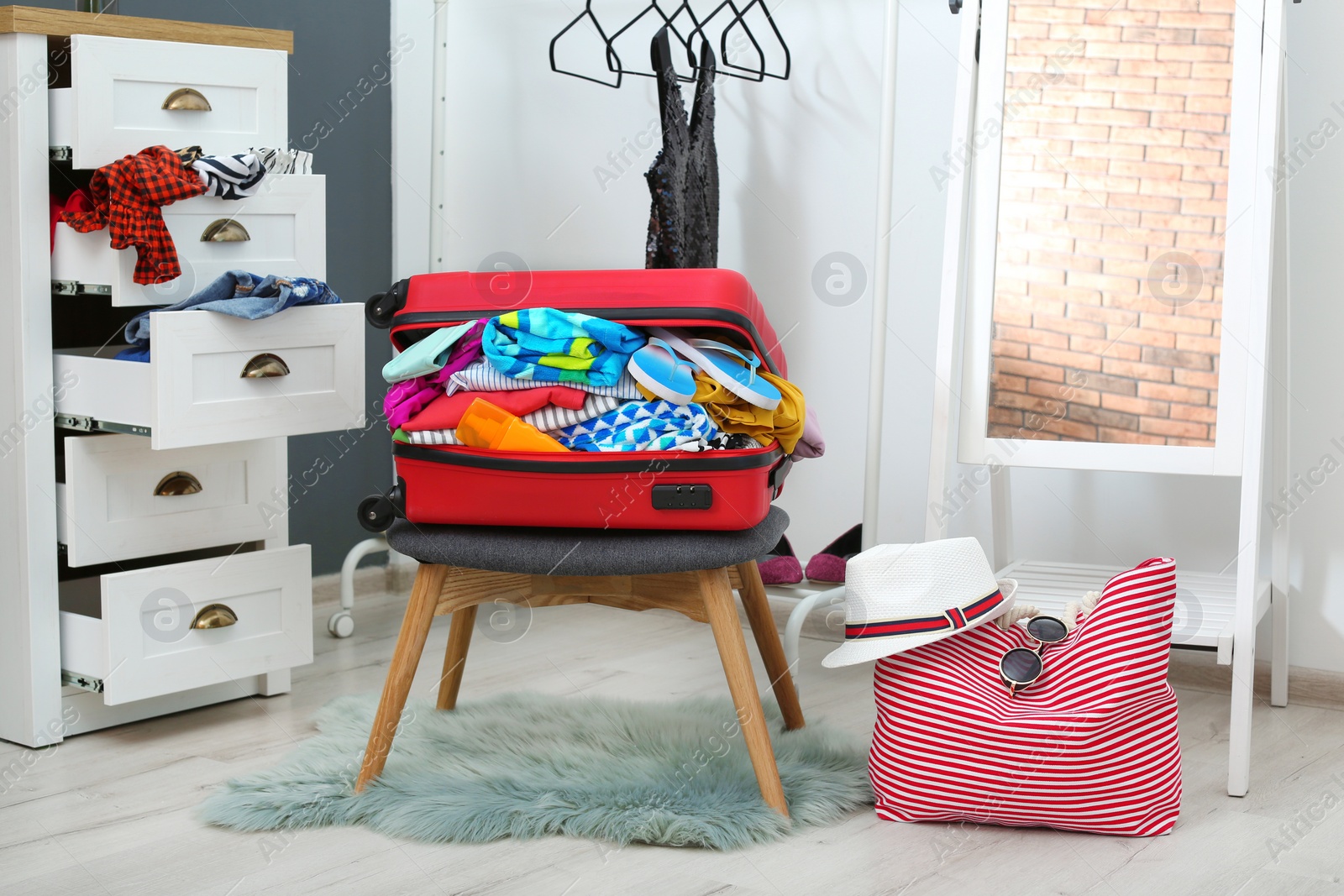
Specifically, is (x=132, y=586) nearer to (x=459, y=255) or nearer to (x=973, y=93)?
(x=459, y=255)

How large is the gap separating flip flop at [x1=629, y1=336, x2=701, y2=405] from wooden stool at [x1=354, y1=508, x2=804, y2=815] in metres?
0.17

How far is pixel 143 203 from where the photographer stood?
1771 mm

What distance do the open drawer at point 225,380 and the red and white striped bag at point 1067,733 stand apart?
3.12 ft

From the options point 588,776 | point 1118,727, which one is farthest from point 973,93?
→ point 588,776

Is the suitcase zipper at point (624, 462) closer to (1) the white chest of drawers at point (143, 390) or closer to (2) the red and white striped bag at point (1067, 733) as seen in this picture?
(2) the red and white striped bag at point (1067, 733)

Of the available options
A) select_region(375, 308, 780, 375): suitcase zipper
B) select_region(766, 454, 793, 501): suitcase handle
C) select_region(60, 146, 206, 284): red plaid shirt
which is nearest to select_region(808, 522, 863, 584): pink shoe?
select_region(766, 454, 793, 501): suitcase handle

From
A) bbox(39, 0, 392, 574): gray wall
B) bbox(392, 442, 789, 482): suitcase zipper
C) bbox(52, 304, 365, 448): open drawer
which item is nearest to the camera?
bbox(392, 442, 789, 482): suitcase zipper

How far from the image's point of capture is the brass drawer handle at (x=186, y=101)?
1.89 m

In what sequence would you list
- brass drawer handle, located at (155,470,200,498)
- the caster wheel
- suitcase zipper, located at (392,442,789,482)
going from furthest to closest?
the caster wheel < brass drawer handle, located at (155,470,200,498) < suitcase zipper, located at (392,442,789,482)

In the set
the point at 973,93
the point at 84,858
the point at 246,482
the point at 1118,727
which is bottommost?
the point at 84,858

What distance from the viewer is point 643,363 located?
5.13 feet

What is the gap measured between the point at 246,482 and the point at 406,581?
792 mm

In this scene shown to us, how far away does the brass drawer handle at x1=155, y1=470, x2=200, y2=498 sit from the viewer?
1980 mm

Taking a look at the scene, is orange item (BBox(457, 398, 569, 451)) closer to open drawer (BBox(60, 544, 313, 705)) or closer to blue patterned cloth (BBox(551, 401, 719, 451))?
blue patterned cloth (BBox(551, 401, 719, 451))
